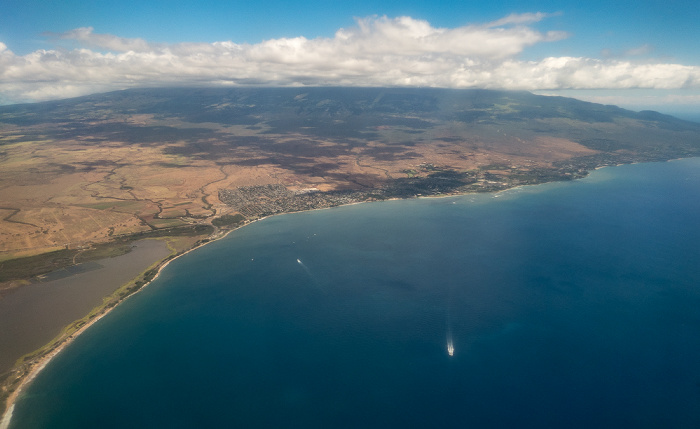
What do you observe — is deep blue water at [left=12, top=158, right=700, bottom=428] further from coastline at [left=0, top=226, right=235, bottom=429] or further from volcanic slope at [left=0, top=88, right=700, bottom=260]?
volcanic slope at [left=0, top=88, right=700, bottom=260]

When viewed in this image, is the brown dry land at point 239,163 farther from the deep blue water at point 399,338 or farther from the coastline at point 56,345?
the deep blue water at point 399,338

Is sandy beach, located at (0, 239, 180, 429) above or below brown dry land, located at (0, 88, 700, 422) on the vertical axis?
below

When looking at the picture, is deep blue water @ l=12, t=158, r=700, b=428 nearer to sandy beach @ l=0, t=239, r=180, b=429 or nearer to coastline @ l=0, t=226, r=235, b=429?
coastline @ l=0, t=226, r=235, b=429

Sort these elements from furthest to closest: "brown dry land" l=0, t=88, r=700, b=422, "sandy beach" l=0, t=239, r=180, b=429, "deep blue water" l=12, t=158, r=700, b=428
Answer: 1. "brown dry land" l=0, t=88, r=700, b=422
2. "sandy beach" l=0, t=239, r=180, b=429
3. "deep blue water" l=12, t=158, r=700, b=428

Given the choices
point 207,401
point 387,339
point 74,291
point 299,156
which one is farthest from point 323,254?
point 299,156

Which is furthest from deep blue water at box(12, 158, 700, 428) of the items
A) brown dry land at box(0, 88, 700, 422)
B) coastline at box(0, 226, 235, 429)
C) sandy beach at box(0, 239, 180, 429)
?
brown dry land at box(0, 88, 700, 422)

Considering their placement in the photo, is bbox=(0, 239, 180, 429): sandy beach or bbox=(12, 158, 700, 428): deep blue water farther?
bbox=(0, 239, 180, 429): sandy beach

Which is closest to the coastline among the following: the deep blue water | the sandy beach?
the sandy beach

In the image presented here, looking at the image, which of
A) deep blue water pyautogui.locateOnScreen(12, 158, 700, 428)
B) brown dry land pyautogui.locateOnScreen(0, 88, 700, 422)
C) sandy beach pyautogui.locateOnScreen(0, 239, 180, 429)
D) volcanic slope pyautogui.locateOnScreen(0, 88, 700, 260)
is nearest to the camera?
deep blue water pyautogui.locateOnScreen(12, 158, 700, 428)

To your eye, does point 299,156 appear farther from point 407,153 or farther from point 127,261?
point 127,261
